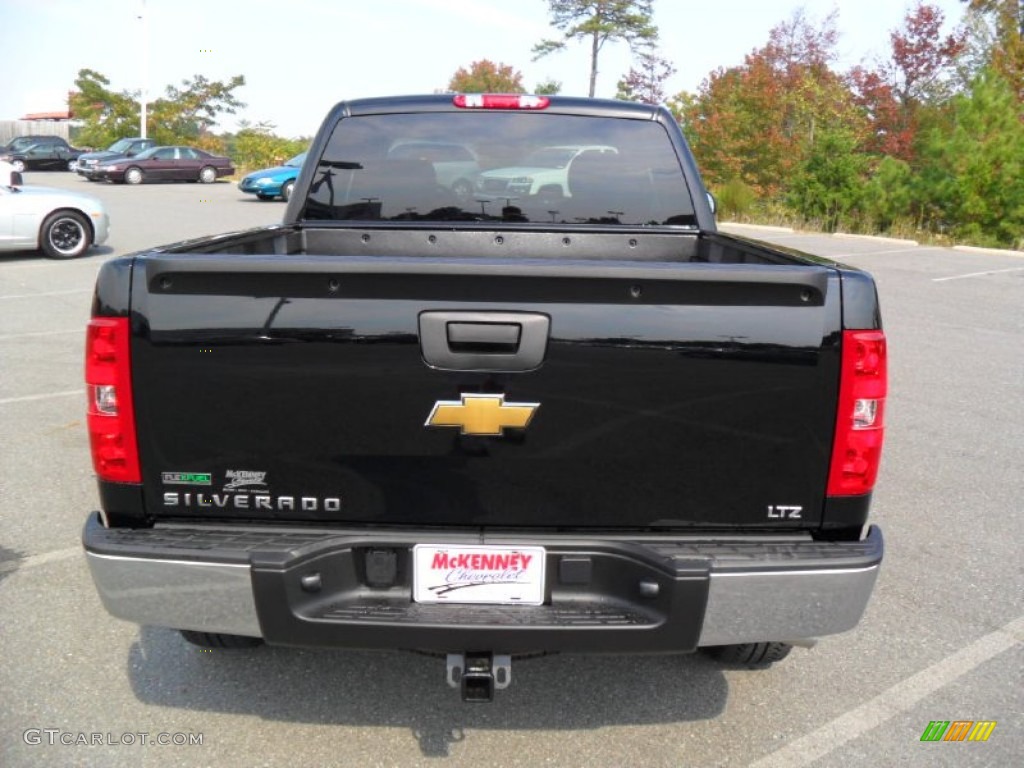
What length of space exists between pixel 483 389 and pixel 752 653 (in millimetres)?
1562

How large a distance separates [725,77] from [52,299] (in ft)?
85.3

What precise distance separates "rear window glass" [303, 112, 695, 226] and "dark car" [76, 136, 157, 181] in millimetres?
35097

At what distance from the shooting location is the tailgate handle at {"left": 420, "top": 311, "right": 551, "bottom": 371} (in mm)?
2455

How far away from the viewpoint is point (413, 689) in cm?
326

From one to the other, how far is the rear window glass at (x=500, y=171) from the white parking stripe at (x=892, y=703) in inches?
83.1

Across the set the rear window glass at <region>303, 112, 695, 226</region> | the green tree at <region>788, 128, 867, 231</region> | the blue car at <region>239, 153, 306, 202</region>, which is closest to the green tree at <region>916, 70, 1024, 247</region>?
the green tree at <region>788, 128, 867, 231</region>

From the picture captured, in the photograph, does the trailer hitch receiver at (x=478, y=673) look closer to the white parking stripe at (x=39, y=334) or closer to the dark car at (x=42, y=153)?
the white parking stripe at (x=39, y=334)

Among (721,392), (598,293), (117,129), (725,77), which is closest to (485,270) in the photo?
(598,293)

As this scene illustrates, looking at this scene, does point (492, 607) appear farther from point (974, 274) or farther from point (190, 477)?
point (974, 274)

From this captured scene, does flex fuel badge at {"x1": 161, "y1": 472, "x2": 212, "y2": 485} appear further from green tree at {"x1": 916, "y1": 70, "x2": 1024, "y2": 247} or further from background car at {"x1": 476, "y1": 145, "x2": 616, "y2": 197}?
green tree at {"x1": 916, "y1": 70, "x2": 1024, "y2": 247}

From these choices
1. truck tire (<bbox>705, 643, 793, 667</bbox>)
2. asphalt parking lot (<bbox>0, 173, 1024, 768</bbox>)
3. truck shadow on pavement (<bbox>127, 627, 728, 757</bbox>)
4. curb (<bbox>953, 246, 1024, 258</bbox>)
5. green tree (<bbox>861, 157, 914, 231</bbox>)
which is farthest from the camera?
green tree (<bbox>861, 157, 914, 231</bbox>)

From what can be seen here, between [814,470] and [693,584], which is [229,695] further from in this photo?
[814,470]

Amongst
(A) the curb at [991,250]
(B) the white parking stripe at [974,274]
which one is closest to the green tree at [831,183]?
(A) the curb at [991,250]

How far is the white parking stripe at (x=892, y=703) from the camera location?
2936 mm
